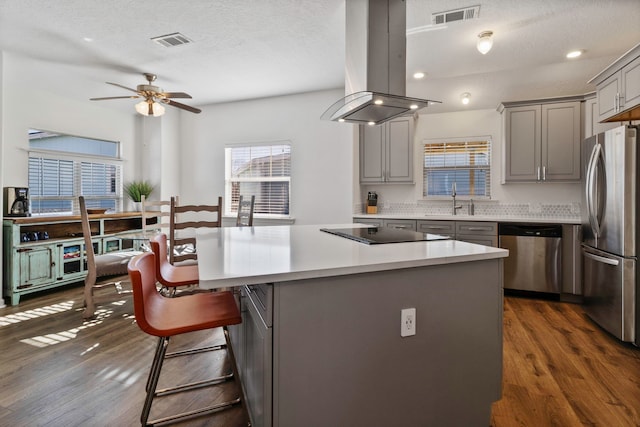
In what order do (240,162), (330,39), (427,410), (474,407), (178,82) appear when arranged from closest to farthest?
(427,410)
(474,407)
(330,39)
(178,82)
(240,162)

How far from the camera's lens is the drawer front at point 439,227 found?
Result: 414 centimetres

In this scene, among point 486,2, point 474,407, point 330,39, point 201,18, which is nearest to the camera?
point 474,407

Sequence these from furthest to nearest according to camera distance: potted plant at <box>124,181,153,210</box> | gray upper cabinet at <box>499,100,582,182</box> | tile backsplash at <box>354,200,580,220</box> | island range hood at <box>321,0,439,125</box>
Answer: potted plant at <box>124,181,153,210</box> → tile backsplash at <box>354,200,580,220</box> → gray upper cabinet at <box>499,100,582,182</box> → island range hood at <box>321,0,439,125</box>

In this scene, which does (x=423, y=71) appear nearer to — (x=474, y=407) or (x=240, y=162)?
(x=240, y=162)

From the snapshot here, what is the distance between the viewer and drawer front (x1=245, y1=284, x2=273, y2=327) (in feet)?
3.91

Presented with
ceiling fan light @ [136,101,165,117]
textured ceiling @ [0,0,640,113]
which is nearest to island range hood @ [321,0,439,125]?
textured ceiling @ [0,0,640,113]

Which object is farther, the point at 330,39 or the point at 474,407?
the point at 330,39

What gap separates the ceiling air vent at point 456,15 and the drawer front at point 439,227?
2201 millimetres

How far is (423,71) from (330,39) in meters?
1.26

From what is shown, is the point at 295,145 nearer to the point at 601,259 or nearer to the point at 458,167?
the point at 458,167

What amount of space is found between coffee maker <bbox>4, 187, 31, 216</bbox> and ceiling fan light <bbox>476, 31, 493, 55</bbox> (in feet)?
17.2

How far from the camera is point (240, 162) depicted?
563 centimetres

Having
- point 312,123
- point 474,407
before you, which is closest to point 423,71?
point 312,123

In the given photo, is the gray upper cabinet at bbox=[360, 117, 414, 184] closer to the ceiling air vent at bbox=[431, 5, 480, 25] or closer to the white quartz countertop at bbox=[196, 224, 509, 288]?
the ceiling air vent at bbox=[431, 5, 480, 25]
